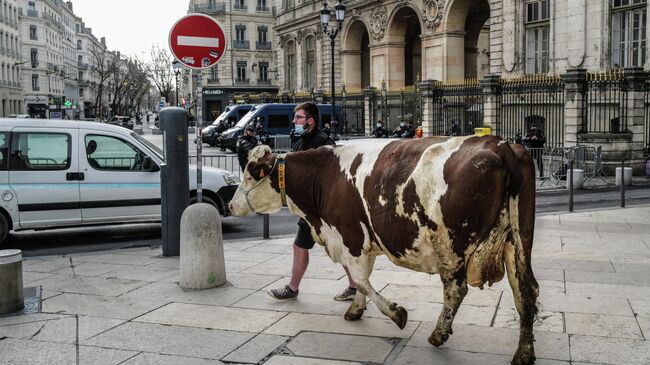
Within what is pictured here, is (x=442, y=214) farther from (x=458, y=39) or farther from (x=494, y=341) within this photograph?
(x=458, y=39)

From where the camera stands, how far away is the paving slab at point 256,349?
525 centimetres

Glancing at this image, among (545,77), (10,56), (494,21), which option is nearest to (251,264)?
(545,77)

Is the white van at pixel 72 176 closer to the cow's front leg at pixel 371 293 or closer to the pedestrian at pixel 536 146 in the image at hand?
the cow's front leg at pixel 371 293

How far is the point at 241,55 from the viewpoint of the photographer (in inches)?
2904

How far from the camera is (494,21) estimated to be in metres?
29.5

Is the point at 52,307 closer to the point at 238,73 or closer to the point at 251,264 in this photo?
the point at 251,264

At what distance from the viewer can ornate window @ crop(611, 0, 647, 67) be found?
23109 mm

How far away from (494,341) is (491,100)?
21.0 metres

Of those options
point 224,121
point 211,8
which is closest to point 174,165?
point 224,121

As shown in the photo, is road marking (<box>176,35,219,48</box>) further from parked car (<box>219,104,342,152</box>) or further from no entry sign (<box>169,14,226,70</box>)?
parked car (<box>219,104,342,152</box>)

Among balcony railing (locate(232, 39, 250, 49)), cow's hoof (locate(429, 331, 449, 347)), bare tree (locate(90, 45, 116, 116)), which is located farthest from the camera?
bare tree (locate(90, 45, 116, 116))

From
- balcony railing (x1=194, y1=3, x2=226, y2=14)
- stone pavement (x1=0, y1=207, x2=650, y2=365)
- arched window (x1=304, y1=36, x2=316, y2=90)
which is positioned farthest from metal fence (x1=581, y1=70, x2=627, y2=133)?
balcony railing (x1=194, y1=3, x2=226, y2=14)

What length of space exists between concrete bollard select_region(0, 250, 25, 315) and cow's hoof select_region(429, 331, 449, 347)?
4110 mm

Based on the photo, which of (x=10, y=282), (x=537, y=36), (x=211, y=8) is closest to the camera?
(x=10, y=282)
